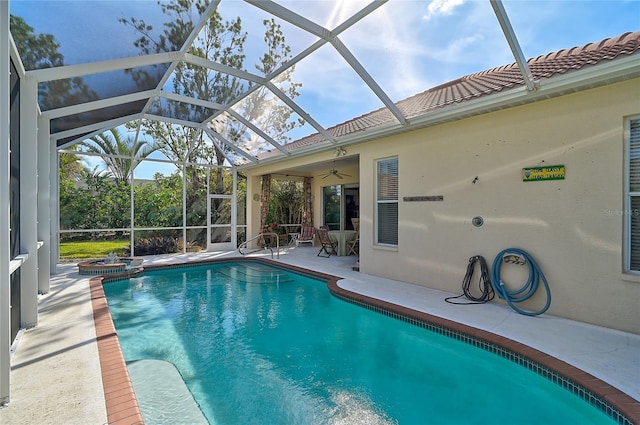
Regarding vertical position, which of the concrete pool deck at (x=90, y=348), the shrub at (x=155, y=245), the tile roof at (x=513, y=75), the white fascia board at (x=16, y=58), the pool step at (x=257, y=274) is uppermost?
the tile roof at (x=513, y=75)

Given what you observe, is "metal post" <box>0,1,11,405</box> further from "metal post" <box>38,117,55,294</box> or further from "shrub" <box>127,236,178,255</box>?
"shrub" <box>127,236,178,255</box>

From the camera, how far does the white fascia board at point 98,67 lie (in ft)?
13.5

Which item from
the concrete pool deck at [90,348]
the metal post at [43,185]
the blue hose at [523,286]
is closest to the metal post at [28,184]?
the concrete pool deck at [90,348]

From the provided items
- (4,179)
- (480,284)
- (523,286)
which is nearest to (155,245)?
(4,179)

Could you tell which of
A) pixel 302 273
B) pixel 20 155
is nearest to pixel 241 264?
pixel 302 273

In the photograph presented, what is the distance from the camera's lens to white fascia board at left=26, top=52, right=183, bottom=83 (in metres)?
4.13

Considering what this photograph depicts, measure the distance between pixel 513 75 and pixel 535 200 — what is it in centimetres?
222

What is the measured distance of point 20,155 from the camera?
3.86 metres

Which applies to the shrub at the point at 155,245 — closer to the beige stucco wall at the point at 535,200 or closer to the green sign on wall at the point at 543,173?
the beige stucco wall at the point at 535,200

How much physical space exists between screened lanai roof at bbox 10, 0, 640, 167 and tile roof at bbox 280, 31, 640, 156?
50 millimetres

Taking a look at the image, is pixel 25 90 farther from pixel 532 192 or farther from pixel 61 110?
pixel 532 192

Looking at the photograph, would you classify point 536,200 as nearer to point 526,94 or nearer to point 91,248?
point 526,94

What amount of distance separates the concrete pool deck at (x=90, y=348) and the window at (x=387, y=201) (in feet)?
4.75

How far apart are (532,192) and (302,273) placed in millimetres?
5472
